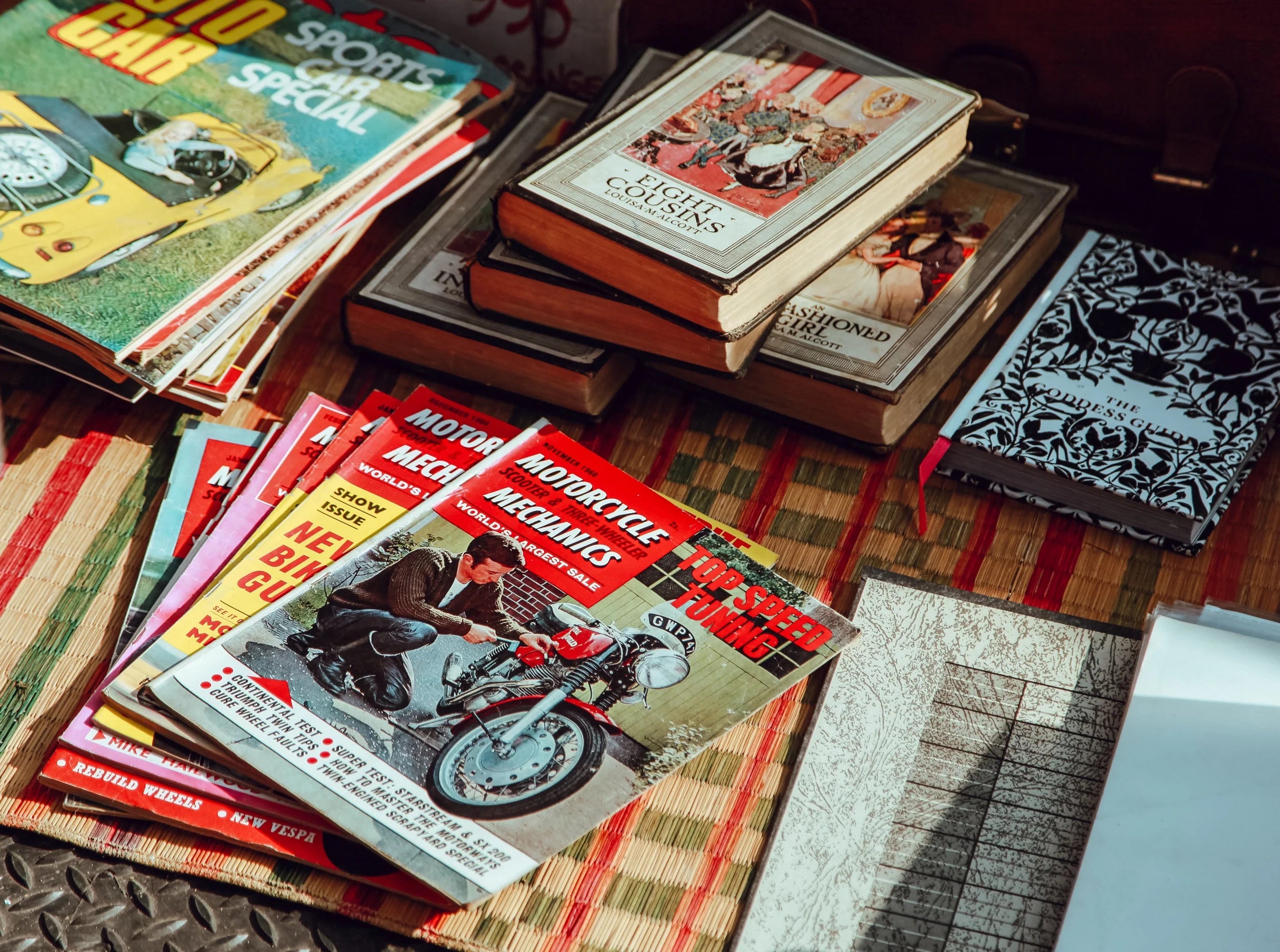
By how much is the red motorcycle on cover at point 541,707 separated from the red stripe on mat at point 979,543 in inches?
8.2

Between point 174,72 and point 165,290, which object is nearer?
point 165,290

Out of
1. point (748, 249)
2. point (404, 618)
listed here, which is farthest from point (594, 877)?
point (748, 249)

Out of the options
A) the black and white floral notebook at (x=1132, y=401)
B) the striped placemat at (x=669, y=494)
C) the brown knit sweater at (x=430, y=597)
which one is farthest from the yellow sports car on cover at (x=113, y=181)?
the black and white floral notebook at (x=1132, y=401)

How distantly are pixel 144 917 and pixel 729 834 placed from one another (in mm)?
345

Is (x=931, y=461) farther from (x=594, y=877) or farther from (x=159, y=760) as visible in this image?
(x=159, y=760)

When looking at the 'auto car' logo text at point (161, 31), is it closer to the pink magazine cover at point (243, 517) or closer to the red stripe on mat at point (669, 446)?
the pink magazine cover at point (243, 517)

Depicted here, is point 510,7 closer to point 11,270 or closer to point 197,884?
point 11,270

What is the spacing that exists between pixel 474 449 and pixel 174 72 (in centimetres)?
45

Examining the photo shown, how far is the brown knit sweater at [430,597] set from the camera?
0.87 meters

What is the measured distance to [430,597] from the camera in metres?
0.88

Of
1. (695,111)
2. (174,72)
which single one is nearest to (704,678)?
(695,111)

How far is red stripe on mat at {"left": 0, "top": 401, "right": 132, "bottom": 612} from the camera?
949mm

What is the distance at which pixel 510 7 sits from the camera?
4.12 ft

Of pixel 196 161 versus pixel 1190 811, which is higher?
pixel 196 161
